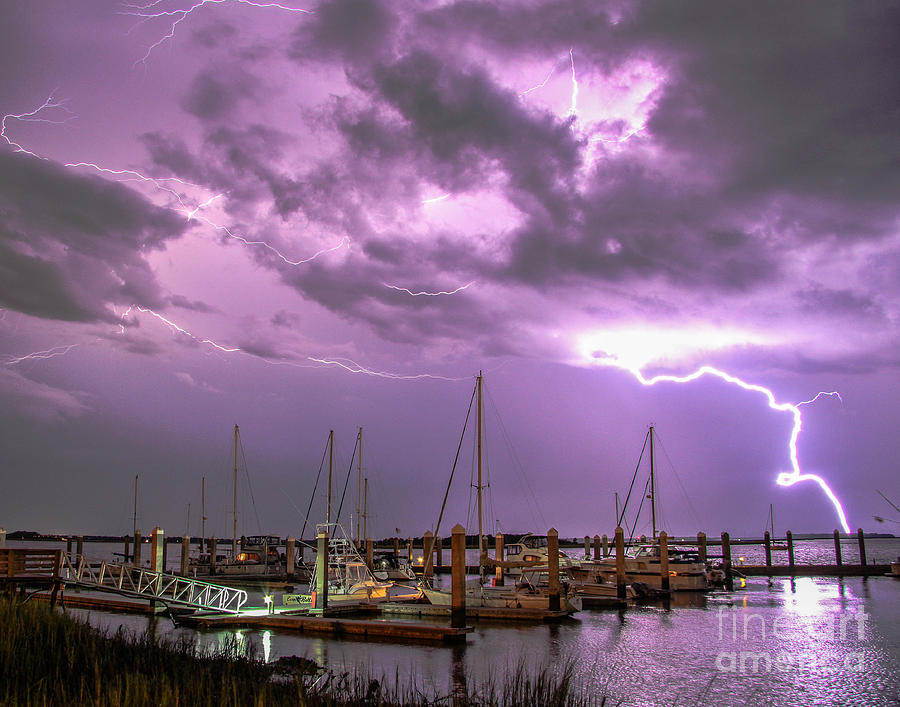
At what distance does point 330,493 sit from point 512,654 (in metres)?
34.0

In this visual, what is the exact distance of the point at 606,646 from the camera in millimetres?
23203

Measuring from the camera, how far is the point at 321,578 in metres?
29.4

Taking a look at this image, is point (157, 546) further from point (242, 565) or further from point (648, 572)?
point (648, 572)

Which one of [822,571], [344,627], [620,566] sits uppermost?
[620,566]

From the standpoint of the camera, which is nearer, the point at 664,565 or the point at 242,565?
the point at 664,565

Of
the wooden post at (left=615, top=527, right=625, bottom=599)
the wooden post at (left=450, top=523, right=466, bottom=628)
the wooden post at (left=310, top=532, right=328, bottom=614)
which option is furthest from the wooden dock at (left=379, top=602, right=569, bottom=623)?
the wooden post at (left=615, top=527, right=625, bottom=599)

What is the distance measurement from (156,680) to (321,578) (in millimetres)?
19202

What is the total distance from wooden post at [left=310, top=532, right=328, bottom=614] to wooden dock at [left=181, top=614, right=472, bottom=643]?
1.07 metres

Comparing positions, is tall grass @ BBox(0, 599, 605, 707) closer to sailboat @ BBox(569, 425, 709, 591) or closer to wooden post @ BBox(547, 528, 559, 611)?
wooden post @ BBox(547, 528, 559, 611)

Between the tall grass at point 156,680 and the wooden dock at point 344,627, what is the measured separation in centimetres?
674

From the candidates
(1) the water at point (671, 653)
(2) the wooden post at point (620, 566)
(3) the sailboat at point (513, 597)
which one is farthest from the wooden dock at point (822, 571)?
(3) the sailboat at point (513, 597)

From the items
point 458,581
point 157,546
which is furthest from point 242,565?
point 458,581

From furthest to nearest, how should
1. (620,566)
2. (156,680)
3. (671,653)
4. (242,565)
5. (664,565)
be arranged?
(242,565)
(664,565)
(620,566)
(671,653)
(156,680)

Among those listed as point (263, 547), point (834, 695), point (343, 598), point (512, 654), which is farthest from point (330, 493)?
point (834, 695)
